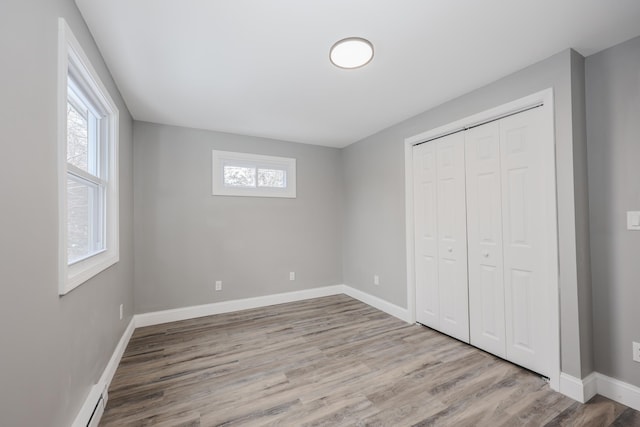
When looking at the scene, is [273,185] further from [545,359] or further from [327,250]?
[545,359]

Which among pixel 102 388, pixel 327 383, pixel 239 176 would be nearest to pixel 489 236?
pixel 327 383

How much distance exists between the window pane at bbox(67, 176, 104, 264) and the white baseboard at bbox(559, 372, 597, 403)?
3436mm

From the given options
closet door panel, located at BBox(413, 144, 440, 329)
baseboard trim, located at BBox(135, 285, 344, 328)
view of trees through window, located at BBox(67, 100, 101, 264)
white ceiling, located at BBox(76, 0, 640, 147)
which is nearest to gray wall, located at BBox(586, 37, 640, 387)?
white ceiling, located at BBox(76, 0, 640, 147)

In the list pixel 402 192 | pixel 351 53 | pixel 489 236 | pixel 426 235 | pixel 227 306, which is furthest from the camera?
pixel 227 306

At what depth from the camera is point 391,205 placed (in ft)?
12.0

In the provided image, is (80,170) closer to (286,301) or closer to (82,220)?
(82,220)

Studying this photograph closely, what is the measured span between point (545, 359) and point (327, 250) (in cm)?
299

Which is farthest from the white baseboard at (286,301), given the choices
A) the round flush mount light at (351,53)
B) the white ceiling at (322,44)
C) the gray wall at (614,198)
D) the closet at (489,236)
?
the round flush mount light at (351,53)

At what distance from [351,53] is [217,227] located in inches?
110

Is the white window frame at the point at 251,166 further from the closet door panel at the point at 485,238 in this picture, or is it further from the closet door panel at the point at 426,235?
the closet door panel at the point at 485,238

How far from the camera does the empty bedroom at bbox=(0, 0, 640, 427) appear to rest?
1.29 m

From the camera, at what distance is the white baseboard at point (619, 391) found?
5.94 ft

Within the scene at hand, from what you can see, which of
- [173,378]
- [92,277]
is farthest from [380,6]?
[173,378]

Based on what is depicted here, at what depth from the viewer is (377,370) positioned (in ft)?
7.57
